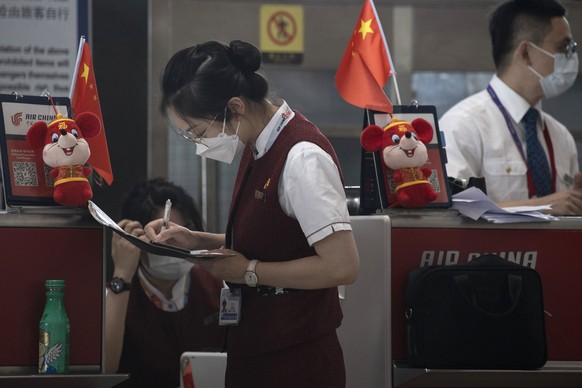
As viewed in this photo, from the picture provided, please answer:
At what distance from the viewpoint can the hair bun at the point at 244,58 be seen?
2.29 meters

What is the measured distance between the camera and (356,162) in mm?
4996

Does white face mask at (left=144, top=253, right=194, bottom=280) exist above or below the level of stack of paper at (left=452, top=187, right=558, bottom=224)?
below

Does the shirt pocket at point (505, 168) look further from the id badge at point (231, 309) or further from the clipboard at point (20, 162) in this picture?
the clipboard at point (20, 162)

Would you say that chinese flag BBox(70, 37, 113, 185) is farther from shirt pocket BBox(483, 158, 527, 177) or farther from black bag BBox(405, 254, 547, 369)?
shirt pocket BBox(483, 158, 527, 177)

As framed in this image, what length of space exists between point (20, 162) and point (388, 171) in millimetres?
1021

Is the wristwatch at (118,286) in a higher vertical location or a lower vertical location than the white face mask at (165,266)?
lower

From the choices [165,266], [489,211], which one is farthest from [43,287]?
[489,211]

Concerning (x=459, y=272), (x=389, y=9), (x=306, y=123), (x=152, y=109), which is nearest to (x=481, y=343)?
(x=459, y=272)

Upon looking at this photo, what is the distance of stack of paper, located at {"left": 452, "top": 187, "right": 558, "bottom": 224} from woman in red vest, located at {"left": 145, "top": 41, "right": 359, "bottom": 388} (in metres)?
0.54

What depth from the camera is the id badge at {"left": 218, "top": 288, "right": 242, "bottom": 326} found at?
229 centimetres

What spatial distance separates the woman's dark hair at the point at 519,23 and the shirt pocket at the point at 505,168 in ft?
1.48

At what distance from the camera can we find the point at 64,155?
2414 mm

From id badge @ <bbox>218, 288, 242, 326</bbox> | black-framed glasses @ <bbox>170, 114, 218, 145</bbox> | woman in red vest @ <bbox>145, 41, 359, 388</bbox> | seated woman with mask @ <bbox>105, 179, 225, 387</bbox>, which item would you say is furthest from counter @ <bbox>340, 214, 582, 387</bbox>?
seated woman with mask @ <bbox>105, 179, 225, 387</bbox>

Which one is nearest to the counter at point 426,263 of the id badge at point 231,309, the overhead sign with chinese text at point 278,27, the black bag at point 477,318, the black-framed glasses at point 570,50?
the black bag at point 477,318
